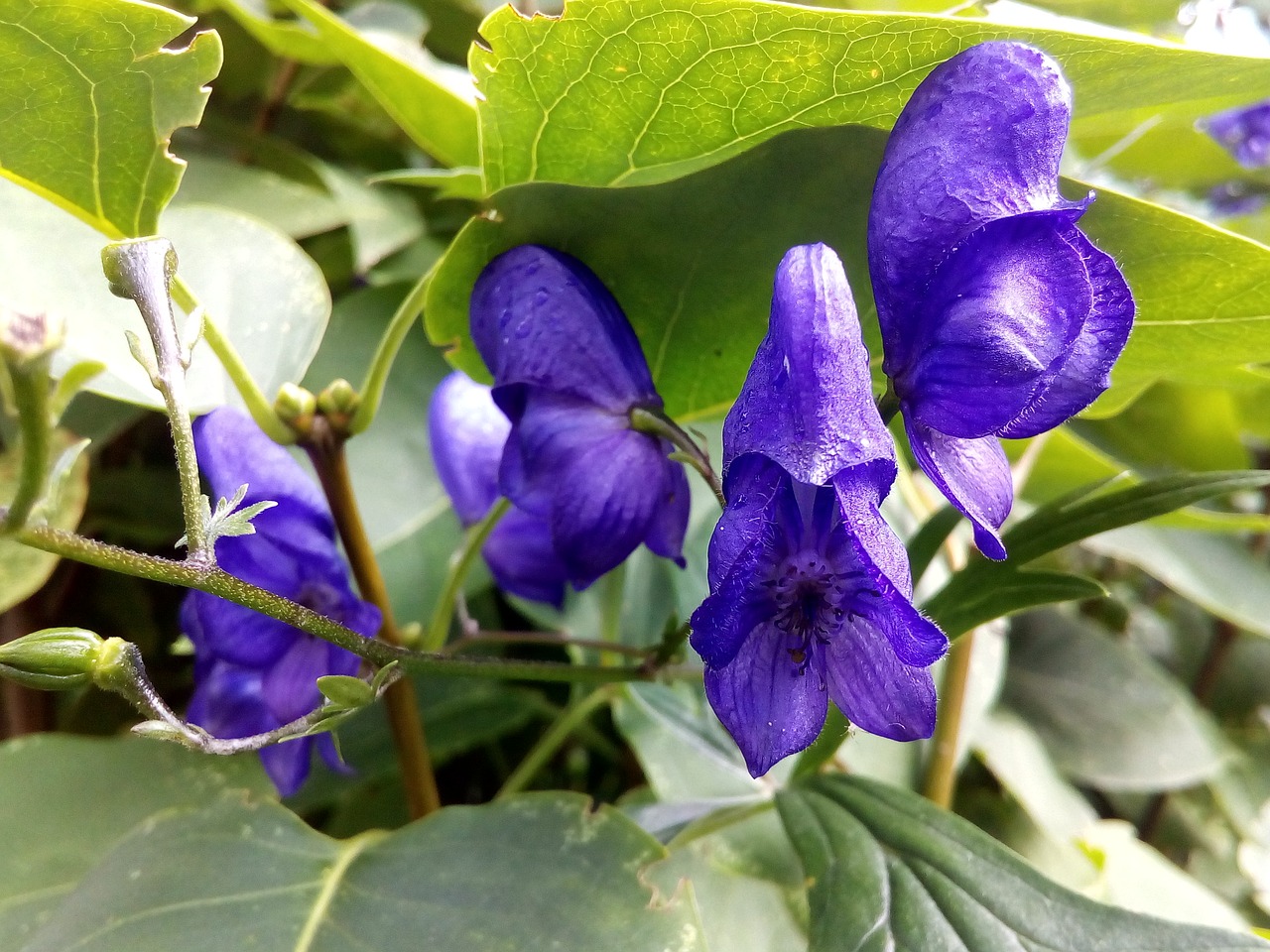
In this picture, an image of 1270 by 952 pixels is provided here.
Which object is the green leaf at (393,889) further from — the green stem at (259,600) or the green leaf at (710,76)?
the green leaf at (710,76)

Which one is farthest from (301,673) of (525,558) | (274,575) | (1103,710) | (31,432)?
(1103,710)

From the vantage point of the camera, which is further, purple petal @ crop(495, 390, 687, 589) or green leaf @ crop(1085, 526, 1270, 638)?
green leaf @ crop(1085, 526, 1270, 638)

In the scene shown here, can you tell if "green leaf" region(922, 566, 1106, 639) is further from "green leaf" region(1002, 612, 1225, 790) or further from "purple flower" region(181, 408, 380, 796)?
"green leaf" region(1002, 612, 1225, 790)

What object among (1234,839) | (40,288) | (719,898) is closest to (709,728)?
(719,898)

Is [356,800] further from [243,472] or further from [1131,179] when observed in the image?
[1131,179]

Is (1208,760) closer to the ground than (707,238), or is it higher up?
closer to the ground

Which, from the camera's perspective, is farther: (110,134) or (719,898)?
(719,898)

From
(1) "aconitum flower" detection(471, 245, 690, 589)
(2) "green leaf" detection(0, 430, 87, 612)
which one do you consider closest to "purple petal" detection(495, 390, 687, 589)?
(1) "aconitum flower" detection(471, 245, 690, 589)
